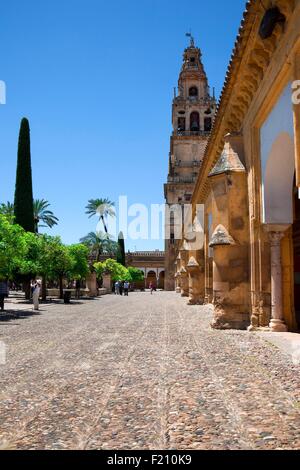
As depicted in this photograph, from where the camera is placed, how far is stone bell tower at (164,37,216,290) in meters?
60.8

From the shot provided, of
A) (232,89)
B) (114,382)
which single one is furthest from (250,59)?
(114,382)

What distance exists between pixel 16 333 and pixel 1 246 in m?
5.72

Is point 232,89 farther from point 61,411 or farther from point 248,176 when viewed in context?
point 61,411

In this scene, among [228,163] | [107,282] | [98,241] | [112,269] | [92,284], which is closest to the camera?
[228,163]

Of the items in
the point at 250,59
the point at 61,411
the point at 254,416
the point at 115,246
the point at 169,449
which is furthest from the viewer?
the point at 115,246

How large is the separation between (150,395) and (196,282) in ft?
67.4

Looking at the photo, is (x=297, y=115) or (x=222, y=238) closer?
(x=297, y=115)

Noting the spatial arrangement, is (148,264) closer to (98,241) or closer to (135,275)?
(135,275)

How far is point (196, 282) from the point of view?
25.6 m

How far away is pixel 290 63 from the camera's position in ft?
27.3

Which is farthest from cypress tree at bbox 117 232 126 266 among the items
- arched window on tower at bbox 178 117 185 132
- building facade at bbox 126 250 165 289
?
arched window on tower at bbox 178 117 185 132

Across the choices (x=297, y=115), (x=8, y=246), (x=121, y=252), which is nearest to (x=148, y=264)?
(x=121, y=252)

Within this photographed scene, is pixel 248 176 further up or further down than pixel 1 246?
further up

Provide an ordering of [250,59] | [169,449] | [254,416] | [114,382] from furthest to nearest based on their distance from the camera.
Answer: [250,59]
[114,382]
[254,416]
[169,449]
